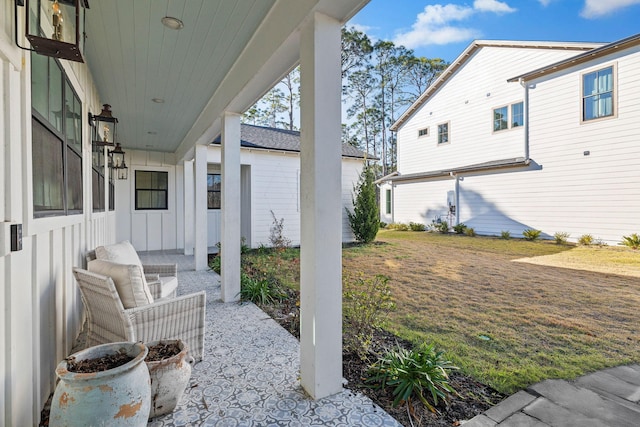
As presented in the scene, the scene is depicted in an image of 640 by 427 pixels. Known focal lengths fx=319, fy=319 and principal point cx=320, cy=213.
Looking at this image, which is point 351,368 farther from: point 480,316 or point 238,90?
point 238,90

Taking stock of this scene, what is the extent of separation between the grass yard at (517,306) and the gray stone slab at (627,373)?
83 mm

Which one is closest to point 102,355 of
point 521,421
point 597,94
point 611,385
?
point 521,421

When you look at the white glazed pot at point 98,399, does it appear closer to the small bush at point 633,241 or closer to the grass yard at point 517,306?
the grass yard at point 517,306

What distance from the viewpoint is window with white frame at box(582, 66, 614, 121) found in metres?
8.57

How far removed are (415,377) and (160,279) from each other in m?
2.93

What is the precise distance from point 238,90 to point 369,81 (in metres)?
19.8

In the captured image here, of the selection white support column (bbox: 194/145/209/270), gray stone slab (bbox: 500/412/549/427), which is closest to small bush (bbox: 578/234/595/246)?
gray stone slab (bbox: 500/412/549/427)

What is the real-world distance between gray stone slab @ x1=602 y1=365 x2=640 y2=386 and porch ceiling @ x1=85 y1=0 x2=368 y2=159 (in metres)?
3.40


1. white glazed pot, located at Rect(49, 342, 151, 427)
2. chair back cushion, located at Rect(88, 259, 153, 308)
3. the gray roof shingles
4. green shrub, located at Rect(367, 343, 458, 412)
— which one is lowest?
green shrub, located at Rect(367, 343, 458, 412)

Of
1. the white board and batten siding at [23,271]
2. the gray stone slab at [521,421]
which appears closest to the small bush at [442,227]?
the gray stone slab at [521,421]

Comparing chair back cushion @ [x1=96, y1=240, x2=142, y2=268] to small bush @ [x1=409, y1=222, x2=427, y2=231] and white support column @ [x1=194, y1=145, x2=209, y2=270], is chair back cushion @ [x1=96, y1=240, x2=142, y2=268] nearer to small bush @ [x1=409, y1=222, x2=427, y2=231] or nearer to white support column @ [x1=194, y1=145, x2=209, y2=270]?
white support column @ [x1=194, y1=145, x2=209, y2=270]

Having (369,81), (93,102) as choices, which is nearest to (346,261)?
(93,102)

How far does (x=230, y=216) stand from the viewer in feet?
14.6

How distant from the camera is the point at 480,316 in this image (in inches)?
157
